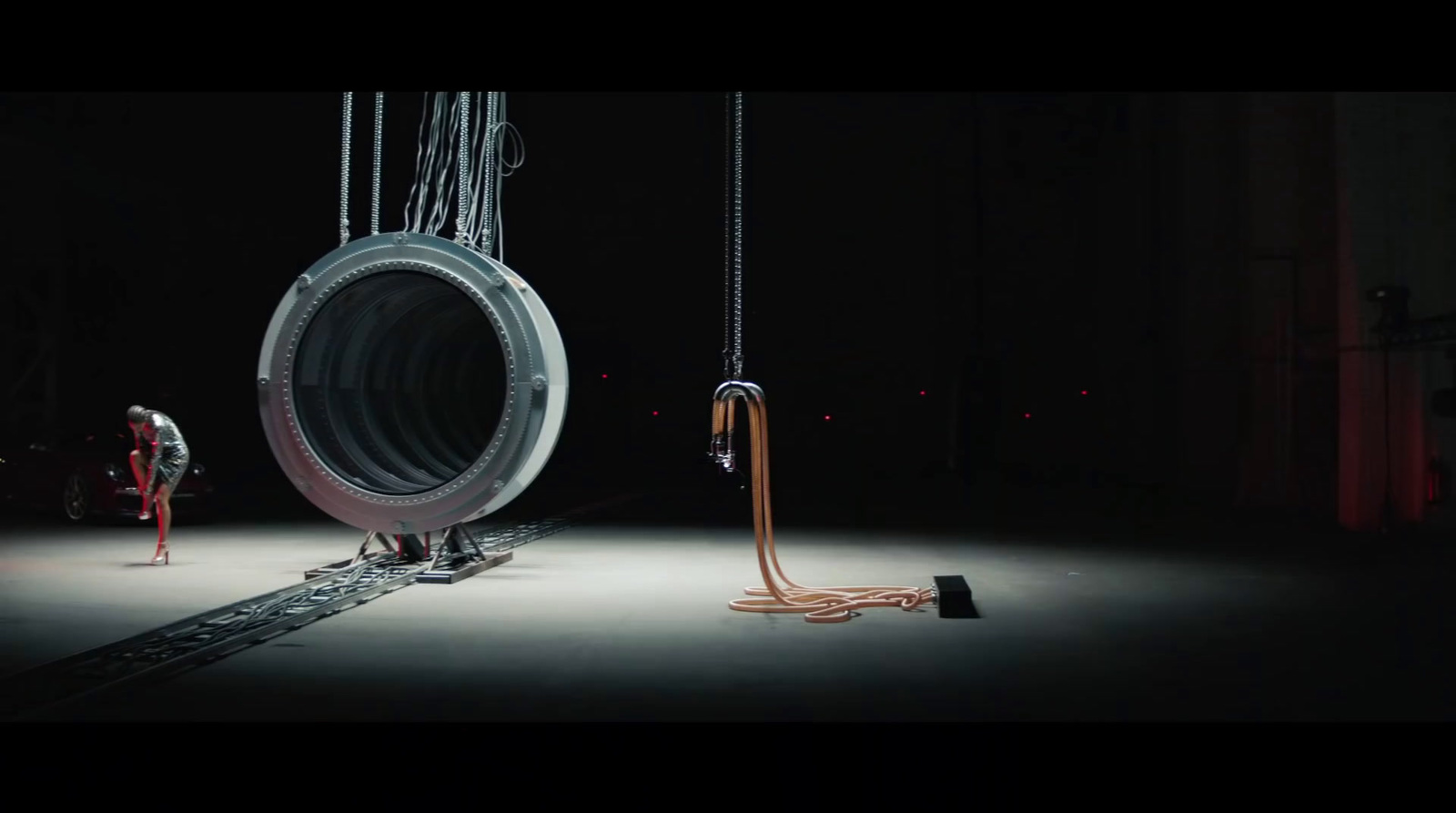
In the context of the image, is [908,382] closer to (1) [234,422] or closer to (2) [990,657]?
(1) [234,422]

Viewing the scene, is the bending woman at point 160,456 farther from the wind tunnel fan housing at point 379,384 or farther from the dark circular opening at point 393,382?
the wind tunnel fan housing at point 379,384

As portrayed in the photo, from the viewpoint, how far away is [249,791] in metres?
3.91

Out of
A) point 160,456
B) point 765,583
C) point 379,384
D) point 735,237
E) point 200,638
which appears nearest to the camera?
point 200,638

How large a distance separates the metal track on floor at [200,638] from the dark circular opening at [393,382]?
0.67 metres

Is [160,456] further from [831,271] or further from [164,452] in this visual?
[831,271]

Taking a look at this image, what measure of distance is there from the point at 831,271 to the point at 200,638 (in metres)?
14.1

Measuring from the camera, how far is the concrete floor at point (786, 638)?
483 centimetres

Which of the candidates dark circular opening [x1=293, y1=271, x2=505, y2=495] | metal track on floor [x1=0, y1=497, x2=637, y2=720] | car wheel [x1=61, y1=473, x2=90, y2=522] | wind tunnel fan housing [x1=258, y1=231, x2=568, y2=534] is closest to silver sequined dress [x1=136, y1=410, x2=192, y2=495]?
metal track on floor [x1=0, y1=497, x2=637, y2=720]

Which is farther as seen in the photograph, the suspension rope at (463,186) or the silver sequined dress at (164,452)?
the silver sequined dress at (164,452)

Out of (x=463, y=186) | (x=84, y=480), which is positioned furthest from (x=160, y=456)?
(x=84, y=480)

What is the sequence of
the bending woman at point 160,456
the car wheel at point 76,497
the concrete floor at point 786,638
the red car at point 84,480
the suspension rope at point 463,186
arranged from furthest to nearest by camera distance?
the car wheel at point 76,497
the red car at point 84,480
the bending woman at point 160,456
the suspension rope at point 463,186
the concrete floor at point 786,638

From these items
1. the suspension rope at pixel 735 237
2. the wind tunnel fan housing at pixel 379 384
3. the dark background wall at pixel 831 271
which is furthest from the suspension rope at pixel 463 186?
the dark background wall at pixel 831 271

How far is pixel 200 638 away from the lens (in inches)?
243

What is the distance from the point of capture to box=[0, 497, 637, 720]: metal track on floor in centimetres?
502
